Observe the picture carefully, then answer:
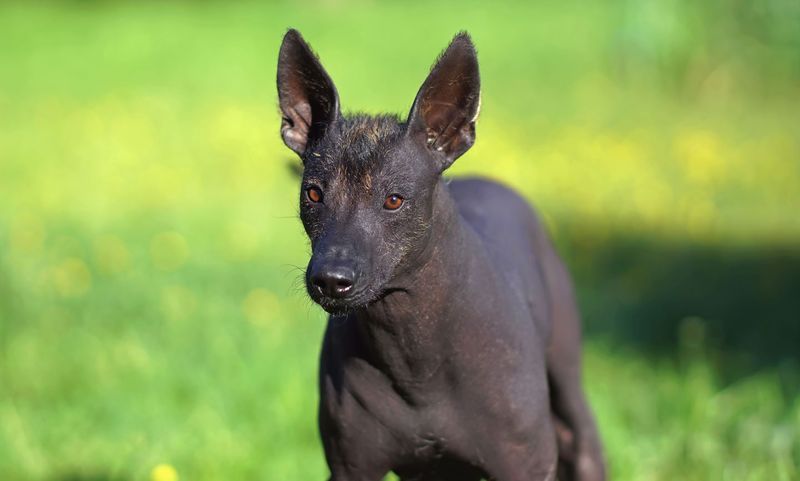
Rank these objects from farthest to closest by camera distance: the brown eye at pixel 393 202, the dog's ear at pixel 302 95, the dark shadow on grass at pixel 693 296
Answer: the dark shadow on grass at pixel 693 296, the dog's ear at pixel 302 95, the brown eye at pixel 393 202

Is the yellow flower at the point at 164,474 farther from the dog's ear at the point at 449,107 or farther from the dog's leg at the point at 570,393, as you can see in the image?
the dog's ear at the point at 449,107

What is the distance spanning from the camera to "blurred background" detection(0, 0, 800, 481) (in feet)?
18.9

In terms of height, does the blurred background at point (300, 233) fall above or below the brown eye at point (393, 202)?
below

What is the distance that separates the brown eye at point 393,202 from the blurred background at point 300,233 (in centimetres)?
134

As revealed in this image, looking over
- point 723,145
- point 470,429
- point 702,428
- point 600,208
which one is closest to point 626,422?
point 702,428

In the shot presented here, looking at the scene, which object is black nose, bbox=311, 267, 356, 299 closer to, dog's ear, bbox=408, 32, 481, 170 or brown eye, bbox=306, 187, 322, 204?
brown eye, bbox=306, 187, 322, 204

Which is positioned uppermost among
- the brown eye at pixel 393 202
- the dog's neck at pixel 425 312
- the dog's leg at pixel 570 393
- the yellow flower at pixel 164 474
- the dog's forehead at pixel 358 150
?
the dog's forehead at pixel 358 150

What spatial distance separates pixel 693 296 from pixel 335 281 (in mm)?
5066

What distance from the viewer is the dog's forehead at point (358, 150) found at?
11.3 feet

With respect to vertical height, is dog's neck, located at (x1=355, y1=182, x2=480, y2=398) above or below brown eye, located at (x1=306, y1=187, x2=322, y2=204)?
below

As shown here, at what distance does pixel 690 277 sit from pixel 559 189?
2334 mm

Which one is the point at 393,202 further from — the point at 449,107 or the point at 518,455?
the point at 518,455

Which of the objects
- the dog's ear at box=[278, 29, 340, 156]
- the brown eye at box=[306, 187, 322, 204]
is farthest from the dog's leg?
the brown eye at box=[306, 187, 322, 204]

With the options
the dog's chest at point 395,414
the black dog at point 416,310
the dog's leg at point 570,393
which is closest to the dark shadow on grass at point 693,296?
the dog's leg at point 570,393
